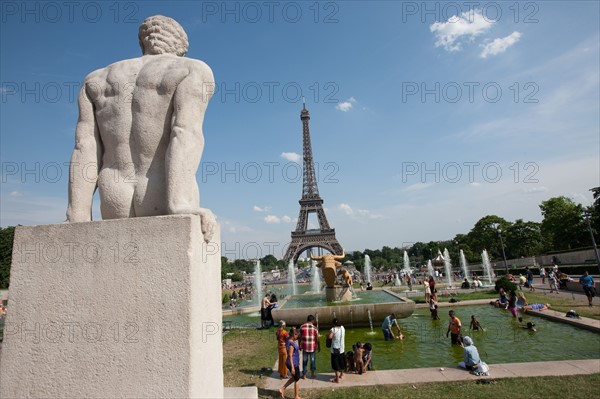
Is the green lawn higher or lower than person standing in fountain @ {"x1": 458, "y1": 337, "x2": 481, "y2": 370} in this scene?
lower

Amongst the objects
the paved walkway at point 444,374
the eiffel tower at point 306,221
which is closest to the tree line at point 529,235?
the eiffel tower at point 306,221

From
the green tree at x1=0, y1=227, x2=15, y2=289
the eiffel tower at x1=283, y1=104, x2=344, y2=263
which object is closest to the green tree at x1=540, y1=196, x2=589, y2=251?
the eiffel tower at x1=283, y1=104, x2=344, y2=263

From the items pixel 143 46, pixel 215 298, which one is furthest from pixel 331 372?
pixel 143 46

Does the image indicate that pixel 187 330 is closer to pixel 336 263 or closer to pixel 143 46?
pixel 143 46

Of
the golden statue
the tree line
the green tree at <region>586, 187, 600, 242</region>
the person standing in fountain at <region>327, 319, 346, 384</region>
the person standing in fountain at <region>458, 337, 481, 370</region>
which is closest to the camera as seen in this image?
the person standing in fountain at <region>458, 337, 481, 370</region>

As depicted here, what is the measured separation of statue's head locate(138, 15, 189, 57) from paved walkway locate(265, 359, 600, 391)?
6822 mm

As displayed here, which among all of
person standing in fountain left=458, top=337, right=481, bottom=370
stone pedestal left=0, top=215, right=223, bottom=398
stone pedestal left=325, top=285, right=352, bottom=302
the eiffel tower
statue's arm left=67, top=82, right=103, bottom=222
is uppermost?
the eiffel tower

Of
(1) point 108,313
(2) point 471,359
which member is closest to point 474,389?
(2) point 471,359

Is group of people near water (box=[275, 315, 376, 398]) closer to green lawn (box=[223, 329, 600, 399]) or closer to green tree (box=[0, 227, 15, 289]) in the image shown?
green lawn (box=[223, 329, 600, 399])

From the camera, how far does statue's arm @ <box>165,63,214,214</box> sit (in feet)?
8.31

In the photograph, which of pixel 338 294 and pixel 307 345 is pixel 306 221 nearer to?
pixel 338 294

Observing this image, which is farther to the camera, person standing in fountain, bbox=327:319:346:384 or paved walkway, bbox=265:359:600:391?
person standing in fountain, bbox=327:319:346:384

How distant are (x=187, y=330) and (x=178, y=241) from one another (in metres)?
0.55

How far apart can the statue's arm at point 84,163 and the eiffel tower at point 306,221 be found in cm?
5619
